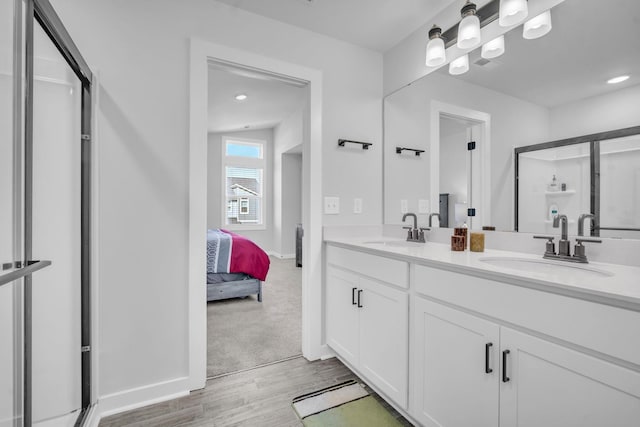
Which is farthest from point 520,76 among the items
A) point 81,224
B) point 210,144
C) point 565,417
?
point 210,144

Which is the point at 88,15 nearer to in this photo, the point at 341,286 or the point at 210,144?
the point at 341,286

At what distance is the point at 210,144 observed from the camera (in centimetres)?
626

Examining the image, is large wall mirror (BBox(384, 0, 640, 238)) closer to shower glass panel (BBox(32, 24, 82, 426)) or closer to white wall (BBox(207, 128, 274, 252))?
shower glass panel (BBox(32, 24, 82, 426))

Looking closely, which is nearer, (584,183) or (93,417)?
(584,183)

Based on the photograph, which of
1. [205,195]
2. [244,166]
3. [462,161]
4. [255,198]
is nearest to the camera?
[205,195]

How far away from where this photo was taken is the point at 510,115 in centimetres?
163

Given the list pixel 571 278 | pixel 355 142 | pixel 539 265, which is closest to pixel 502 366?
pixel 571 278

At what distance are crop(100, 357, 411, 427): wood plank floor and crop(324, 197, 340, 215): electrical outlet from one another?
3.60 feet

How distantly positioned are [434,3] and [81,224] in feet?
7.98

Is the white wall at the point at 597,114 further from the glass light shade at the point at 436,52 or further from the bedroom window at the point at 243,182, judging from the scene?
the bedroom window at the point at 243,182

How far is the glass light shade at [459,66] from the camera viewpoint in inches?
73.3

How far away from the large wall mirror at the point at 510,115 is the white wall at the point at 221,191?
476cm

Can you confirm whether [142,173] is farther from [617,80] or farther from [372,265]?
[617,80]

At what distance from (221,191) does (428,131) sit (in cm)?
511
